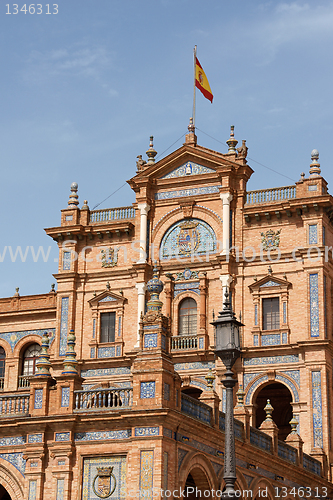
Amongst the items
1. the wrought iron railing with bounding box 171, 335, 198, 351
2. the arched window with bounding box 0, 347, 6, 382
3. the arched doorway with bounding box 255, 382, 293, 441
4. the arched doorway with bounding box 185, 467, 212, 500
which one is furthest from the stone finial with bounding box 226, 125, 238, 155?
the arched doorway with bounding box 185, 467, 212, 500

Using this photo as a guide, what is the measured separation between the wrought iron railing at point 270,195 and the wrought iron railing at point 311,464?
12263 millimetres

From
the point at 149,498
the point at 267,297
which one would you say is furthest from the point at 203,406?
the point at 267,297

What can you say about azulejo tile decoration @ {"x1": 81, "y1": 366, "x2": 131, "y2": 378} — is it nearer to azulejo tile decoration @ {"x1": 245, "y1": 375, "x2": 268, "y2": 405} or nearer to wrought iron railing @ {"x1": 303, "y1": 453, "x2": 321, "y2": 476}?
azulejo tile decoration @ {"x1": 245, "y1": 375, "x2": 268, "y2": 405}

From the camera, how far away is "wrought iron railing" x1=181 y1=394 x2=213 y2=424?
2939 centimetres

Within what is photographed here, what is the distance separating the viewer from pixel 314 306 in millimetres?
42875

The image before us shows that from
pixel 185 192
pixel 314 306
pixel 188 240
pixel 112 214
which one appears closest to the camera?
pixel 314 306

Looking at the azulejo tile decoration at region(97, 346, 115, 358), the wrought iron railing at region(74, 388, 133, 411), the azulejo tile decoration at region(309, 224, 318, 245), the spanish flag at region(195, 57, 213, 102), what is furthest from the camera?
the spanish flag at region(195, 57, 213, 102)

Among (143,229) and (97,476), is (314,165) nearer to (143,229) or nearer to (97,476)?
(143,229)

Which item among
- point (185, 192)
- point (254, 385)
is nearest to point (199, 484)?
point (254, 385)

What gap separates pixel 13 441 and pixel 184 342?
15738 mm

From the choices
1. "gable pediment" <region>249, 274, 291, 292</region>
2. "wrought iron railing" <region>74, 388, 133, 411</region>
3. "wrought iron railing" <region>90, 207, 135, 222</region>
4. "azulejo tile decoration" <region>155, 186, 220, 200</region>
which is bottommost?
"wrought iron railing" <region>74, 388, 133, 411</region>

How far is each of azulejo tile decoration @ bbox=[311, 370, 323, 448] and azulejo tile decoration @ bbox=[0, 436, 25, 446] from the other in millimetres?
15726

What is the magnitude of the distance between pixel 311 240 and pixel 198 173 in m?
6.59

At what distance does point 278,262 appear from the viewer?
4444cm
